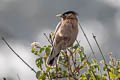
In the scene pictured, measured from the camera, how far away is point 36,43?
9.99 ft

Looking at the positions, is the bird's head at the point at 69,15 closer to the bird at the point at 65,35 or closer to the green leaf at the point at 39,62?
the bird at the point at 65,35

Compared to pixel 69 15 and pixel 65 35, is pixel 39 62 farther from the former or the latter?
pixel 69 15

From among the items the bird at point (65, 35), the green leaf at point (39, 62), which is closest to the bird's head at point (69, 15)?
the bird at point (65, 35)

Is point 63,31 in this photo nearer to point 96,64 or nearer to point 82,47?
point 82,47

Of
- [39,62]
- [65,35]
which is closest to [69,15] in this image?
[65,35]

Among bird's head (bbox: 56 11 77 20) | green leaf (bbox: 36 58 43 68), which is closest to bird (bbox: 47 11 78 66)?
bird's head (bbox: 56 11 77 20)

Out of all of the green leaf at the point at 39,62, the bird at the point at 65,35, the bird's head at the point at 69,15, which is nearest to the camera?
the green leaf at the point at 39,62

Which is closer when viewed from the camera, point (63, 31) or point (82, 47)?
point (82, 47)

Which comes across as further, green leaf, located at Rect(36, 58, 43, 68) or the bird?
the bird

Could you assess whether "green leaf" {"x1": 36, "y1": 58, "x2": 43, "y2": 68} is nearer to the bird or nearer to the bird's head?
the bird

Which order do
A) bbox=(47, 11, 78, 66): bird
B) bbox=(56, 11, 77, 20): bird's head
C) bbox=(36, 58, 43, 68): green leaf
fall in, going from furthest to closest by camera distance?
bbox=(56, 11, 77, 20): bird's head, bbox=(47, 11, 78, 66): bird, bbox=(36, 58, 43, 68): green leaf

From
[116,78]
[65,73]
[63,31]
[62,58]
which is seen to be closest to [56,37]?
[63,31]

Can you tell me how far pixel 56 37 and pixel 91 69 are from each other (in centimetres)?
129

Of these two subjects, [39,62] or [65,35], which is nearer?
[39,62]
